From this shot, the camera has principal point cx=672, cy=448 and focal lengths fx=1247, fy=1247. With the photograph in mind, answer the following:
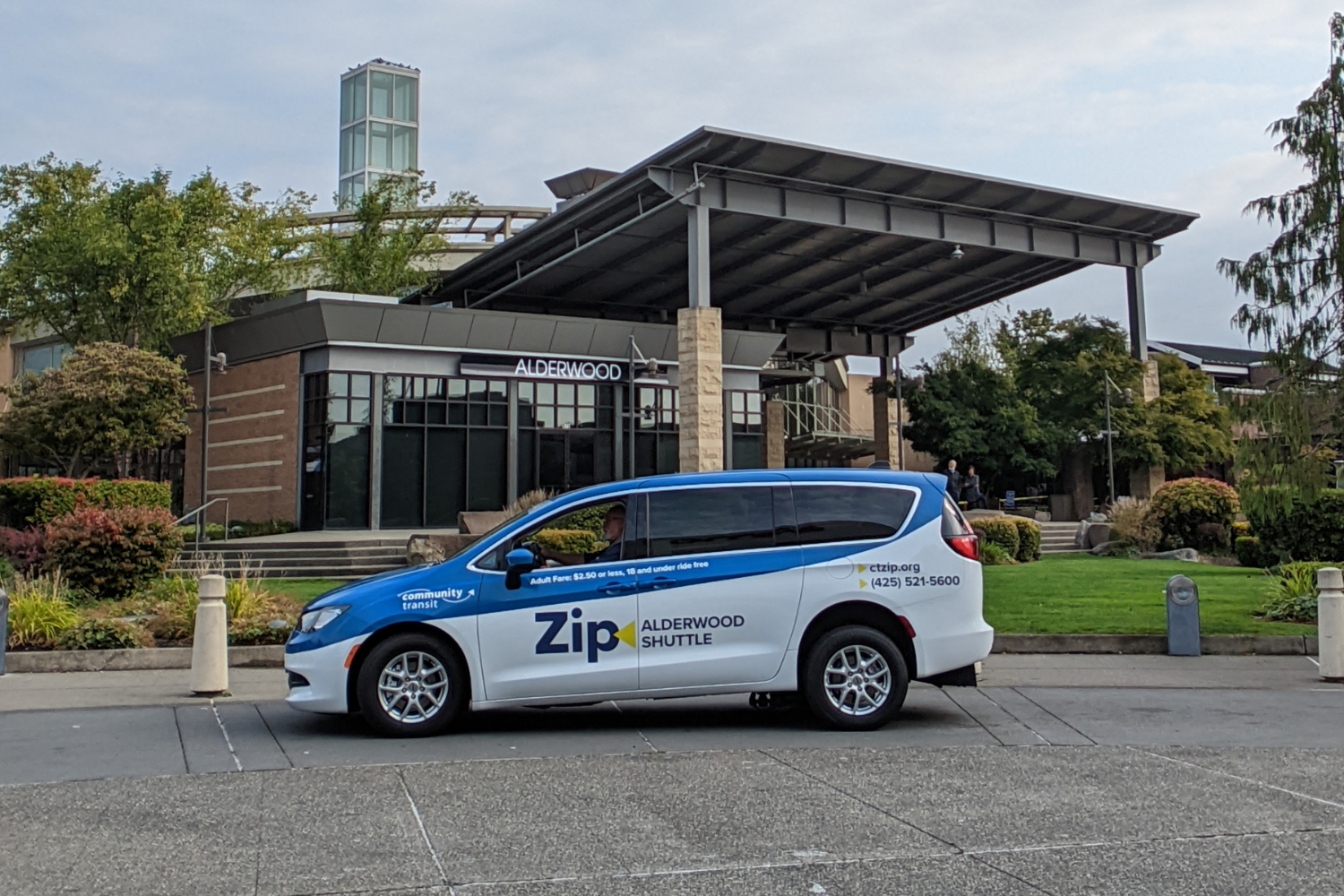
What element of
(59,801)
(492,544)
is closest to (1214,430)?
(492,544)

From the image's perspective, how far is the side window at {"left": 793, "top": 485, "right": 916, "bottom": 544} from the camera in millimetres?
9281

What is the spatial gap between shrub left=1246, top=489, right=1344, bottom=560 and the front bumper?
16867 mm

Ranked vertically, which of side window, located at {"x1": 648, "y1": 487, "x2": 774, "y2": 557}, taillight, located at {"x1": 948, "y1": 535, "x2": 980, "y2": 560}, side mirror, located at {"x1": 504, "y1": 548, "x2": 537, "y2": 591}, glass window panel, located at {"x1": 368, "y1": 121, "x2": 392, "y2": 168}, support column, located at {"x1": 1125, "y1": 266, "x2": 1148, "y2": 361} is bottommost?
side mirror, located at {"x1": 504, "y1": 548, "x2": 537, "y2": 591}

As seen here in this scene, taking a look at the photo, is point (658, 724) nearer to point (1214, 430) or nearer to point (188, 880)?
point (188, 880)

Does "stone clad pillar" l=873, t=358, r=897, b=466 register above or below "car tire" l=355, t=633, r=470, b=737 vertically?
above

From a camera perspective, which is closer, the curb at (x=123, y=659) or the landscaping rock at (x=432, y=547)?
the curb at (x=123, y=659)

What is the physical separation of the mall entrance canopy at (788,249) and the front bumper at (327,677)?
A: 21753 millimetres

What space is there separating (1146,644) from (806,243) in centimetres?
2620

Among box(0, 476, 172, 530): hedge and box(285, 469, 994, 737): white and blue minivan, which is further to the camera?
box(0, 476, 172, 530): hedge

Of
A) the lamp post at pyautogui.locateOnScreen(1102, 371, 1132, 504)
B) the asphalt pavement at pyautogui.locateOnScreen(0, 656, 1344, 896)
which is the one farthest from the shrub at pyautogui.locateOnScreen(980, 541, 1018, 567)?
the asphalt pavement at pyautogui.locateOnScreen(0, 656, 1344, 896)

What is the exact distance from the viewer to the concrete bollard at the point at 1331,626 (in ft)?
39.1

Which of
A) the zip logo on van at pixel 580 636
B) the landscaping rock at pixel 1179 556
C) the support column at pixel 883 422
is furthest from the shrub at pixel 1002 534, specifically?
the support column at pixel 883 422

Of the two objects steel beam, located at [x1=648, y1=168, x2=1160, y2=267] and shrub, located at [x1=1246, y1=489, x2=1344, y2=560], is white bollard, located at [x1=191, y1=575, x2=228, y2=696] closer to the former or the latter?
shrub, located at [x1=1246, y1=489, x2=1344, y2=560]

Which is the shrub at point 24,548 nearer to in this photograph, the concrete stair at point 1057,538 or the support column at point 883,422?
the concrete stair at point 1057,538
